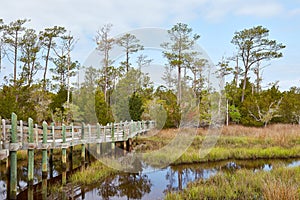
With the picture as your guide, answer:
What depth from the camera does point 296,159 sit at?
536 inches

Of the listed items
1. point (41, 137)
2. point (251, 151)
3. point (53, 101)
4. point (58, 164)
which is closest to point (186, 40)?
point (53, 101)

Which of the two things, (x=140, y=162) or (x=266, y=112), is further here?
(x=266, y=112)

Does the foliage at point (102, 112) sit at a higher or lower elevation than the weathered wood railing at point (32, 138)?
higher

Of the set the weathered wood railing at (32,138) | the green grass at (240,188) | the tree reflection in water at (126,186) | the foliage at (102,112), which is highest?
the foliage at (102,112)

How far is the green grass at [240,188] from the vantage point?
6.45 m

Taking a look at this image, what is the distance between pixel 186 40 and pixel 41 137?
19.7m

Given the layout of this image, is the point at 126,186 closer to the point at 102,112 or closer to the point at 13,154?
the point at 13,154

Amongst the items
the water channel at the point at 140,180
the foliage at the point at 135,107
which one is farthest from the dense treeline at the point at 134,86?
the water channel at the point at 140,180

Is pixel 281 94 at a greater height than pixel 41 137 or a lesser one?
greater

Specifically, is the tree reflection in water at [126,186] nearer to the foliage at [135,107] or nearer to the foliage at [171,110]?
the foliage at [171,110]

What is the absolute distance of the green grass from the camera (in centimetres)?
645

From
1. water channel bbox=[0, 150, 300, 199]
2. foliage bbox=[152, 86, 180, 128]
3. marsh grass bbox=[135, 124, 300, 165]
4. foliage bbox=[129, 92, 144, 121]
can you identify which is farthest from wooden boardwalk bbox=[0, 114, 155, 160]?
foliage bbox=[129, 92, 144, 121]

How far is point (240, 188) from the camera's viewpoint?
780 cm

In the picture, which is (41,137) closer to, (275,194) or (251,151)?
→ (275,194)
